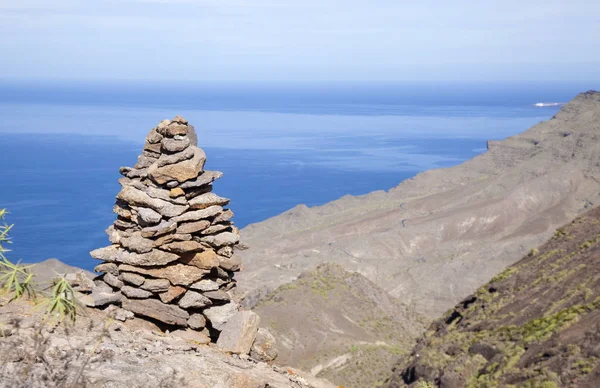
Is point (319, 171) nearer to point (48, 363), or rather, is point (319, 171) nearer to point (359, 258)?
point (359, 258)

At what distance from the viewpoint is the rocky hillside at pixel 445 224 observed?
7706 centimetres

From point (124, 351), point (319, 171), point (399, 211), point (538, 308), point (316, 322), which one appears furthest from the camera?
point (319, 171)

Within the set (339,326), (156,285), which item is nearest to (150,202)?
(156,285)

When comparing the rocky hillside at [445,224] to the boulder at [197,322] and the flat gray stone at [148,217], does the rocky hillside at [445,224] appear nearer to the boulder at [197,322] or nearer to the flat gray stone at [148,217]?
the boulder at [197,322]

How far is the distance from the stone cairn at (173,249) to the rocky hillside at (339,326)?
24641mm

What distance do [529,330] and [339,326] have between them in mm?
16221

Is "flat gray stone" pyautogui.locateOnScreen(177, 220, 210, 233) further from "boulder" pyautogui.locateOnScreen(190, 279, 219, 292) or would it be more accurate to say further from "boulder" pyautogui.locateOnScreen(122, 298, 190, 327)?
"boulder" pyautogui.locateOnScreen(122, 298, 190, 327)

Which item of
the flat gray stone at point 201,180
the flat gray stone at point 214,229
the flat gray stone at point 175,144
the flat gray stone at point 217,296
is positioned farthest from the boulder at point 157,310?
the flat gray stone at point 175,144

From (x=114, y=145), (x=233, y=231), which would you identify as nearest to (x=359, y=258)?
(x=233, y=231)

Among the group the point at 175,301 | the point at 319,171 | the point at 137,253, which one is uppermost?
the point at 137,253

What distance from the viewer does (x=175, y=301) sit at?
11141 millimetres

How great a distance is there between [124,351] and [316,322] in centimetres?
3562

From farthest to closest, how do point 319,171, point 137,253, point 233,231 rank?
point 319,171 < point 233,231 < point 137,253

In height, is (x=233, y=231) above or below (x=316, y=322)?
above
